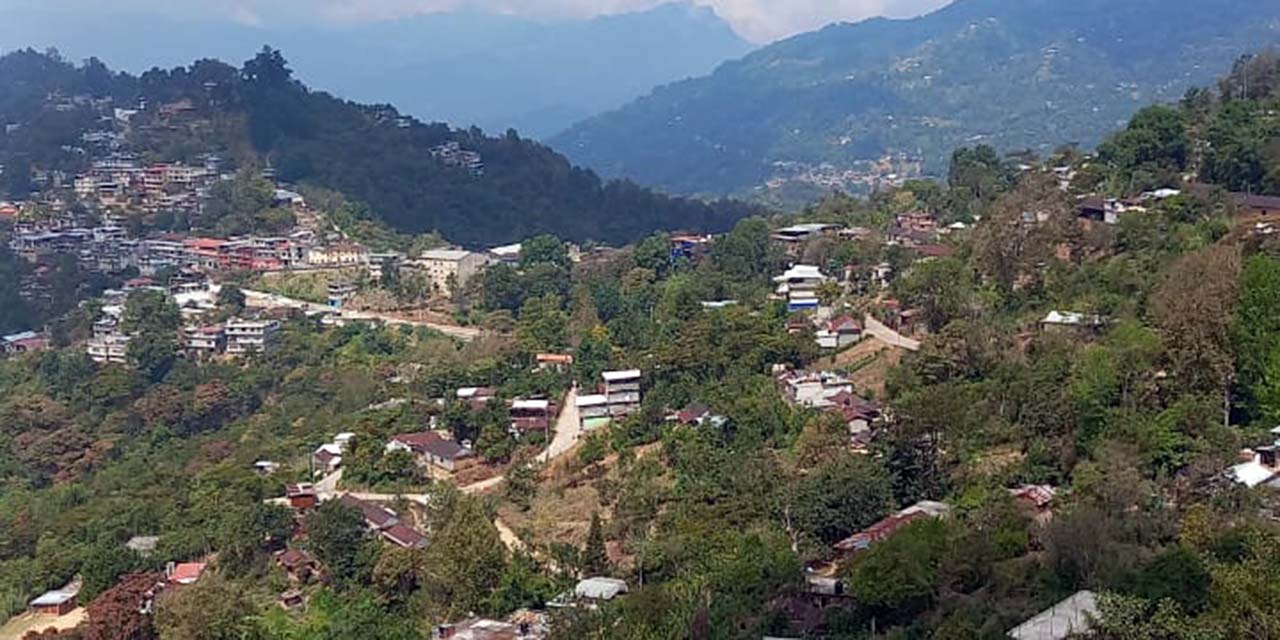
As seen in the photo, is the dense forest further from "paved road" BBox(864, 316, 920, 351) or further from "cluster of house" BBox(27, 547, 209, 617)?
"paved road" BBox(864, 316, 920, 351)

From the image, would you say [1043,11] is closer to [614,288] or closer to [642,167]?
[642,167]

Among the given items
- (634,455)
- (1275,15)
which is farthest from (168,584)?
(1275,15)

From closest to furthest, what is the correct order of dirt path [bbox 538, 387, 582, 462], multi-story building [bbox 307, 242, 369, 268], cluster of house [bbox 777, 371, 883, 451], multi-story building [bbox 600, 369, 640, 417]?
cluster of house [bbox 777, 371, 883, 451]
dirt path [bbox 538, 387, 582, 462]
multi-story building [bbox 600, 369, 640, 417]
multi-story building [bbox 307, 242, 369, 268]

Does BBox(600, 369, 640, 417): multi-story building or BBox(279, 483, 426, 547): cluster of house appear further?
BBox(600, 369, 640, 417): multi-story building

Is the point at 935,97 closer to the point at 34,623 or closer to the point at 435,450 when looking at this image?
the point at 435,450

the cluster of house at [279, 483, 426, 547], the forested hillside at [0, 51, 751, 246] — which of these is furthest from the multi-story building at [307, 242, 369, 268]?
the cluster of house at [279, 483, 426, 547]

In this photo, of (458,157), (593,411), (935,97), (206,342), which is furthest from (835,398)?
(935,97)

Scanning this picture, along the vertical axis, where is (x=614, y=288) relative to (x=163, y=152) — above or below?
below
